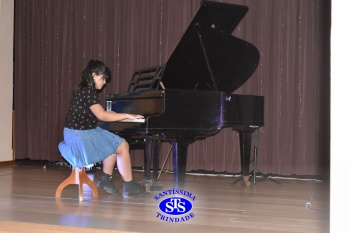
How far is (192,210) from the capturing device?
10.4ft

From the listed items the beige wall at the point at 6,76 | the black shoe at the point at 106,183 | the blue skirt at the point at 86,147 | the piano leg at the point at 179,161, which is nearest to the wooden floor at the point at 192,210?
the black shoe at the point at 106,183

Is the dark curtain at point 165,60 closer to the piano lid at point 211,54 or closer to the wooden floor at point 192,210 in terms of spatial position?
the wooden floor at point 192,210

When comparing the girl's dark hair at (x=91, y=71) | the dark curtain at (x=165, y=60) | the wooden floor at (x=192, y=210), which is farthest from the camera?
the dark curtain at (x=165, y=60)

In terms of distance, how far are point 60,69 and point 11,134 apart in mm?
1291

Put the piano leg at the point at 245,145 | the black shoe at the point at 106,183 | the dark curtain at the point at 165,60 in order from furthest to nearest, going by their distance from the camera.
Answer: the dark curtain at the point at 165,60 → the piano leg at the point at 245,145 → the black shoe at the point at 106,183

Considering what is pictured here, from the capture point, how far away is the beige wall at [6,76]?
21.1ft

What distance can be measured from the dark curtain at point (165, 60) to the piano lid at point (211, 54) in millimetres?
991

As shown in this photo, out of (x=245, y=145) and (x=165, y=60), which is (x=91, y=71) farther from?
(x=165, y=60)

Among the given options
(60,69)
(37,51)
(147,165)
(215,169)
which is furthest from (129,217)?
(37,51)

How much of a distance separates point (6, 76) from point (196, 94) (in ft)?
13.5

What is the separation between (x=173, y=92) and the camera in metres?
3.40

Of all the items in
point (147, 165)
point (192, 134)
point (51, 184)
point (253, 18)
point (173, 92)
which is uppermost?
point (253, 18)

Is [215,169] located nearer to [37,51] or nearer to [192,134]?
[192,134]

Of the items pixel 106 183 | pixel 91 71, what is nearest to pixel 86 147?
pixel 106 183
